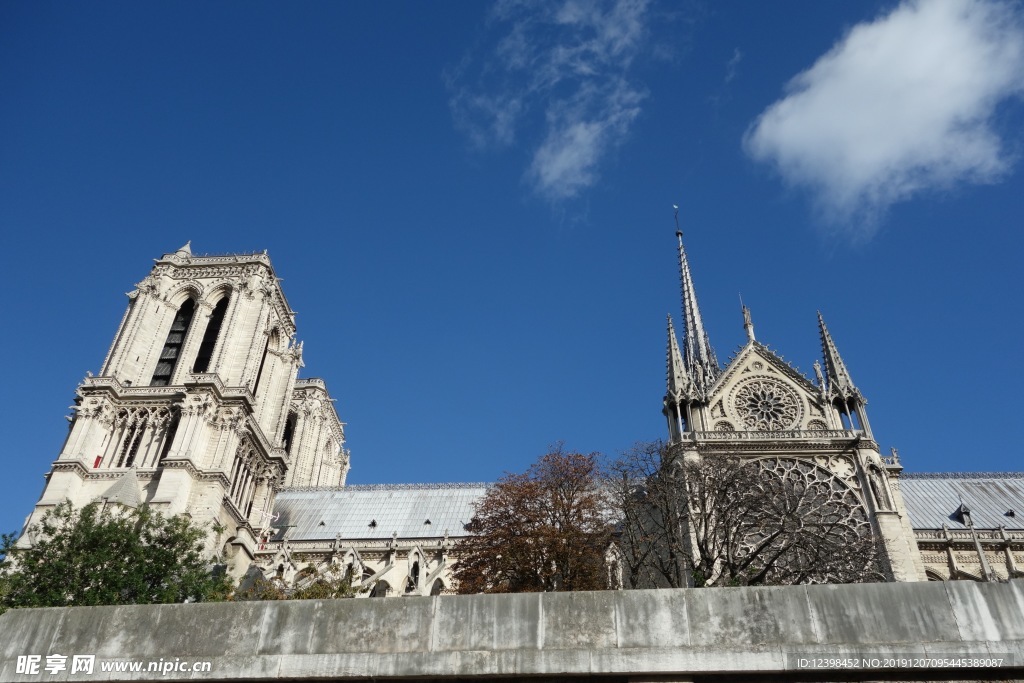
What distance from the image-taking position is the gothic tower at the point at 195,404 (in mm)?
36500

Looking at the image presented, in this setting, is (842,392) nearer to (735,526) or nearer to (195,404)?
(735,526)

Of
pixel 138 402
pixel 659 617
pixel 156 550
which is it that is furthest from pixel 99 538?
pixel 659 617

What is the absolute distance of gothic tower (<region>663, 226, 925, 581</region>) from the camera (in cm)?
3309

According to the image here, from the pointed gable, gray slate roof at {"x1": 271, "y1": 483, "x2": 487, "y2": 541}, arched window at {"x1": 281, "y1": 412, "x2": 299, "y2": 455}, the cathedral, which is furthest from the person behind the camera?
arched window at {"x1": 281, "y1": 412, "x2": 299, "y2": 455}

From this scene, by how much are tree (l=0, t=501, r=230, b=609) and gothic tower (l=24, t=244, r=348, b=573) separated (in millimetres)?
8736

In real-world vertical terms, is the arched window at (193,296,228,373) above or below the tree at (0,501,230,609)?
above

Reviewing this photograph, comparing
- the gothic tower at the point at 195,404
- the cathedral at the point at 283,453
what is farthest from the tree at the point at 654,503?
the gothic tower at the point at 195,404

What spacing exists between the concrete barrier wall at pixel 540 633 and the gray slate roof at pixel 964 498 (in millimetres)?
36355

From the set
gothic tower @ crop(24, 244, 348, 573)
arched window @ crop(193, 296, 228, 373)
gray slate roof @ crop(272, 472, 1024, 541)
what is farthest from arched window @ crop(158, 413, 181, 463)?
gray slate roof @ crop(272, 472, 1024, 541)

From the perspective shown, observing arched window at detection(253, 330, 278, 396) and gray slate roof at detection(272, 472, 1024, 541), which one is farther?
arched window at detection(253, 330, 278, 396)

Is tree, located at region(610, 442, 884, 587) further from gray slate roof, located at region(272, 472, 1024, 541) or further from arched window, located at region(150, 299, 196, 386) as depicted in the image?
arched window, located at region(150, 299, 196, 386)

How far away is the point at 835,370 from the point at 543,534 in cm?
1974

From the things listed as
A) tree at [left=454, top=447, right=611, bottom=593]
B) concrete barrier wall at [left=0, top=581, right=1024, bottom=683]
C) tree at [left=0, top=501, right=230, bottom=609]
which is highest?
tree at [left=454, top=447, right=611, bottom=593]

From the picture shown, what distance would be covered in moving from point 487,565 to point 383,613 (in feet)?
66.0
